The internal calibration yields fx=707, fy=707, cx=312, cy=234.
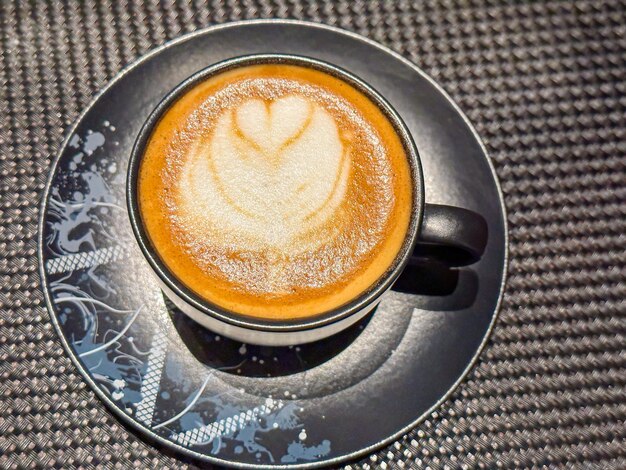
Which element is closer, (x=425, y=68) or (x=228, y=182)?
(x=228, y=182)

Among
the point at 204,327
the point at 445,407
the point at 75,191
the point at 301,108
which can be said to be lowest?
the point at 445,407

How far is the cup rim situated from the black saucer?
0.11 meters

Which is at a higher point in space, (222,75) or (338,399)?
(222,75)

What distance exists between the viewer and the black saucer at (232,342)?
0.86 meters

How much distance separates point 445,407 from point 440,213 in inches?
11.5

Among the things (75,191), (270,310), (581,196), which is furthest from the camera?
(581,196)

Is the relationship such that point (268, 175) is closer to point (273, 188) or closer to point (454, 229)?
point (273, 188)

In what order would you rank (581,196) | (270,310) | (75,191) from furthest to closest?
(581,196)
(75,191)
(270,310)

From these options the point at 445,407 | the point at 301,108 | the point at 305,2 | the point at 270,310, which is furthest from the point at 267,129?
the point at 445,407

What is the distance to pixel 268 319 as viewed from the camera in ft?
2.61

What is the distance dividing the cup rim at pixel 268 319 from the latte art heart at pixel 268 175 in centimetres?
5

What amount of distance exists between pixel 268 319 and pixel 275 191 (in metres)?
0.16

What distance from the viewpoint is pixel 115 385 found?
34.0 inches

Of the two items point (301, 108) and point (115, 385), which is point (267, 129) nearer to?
point (301, 108)
